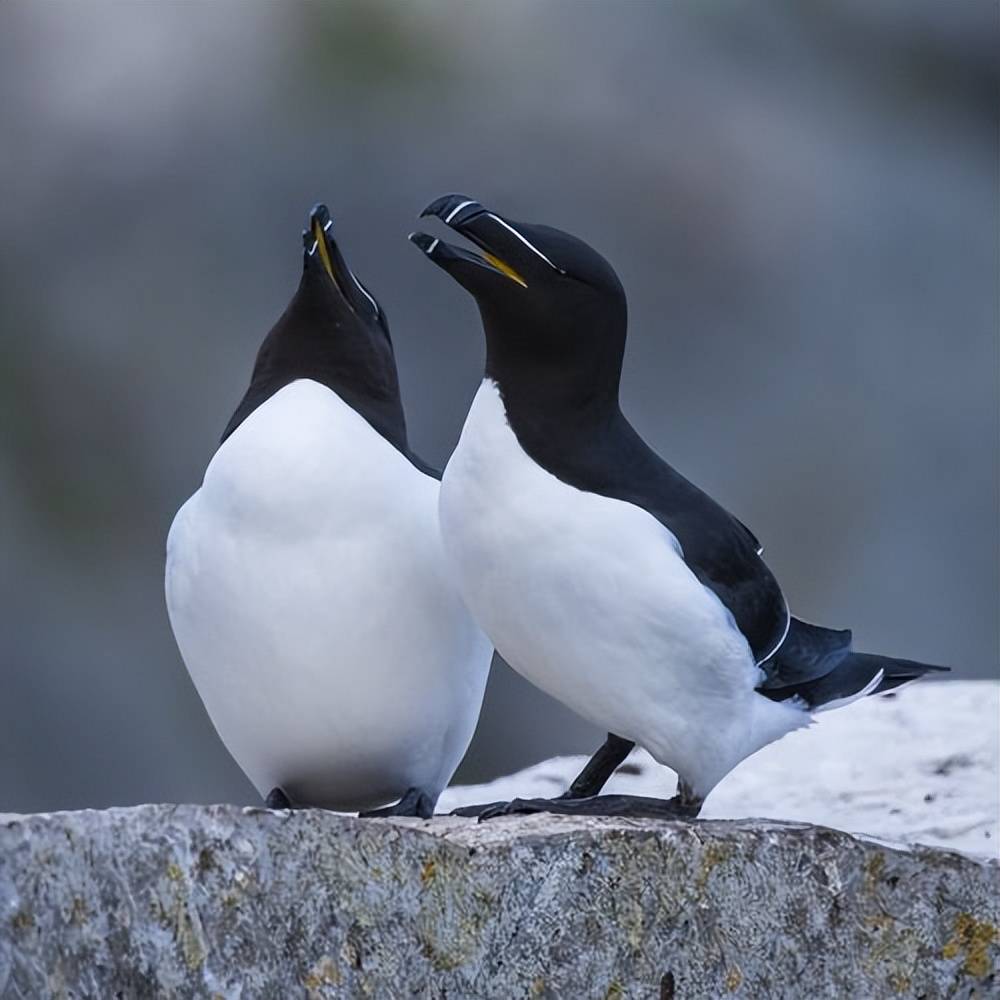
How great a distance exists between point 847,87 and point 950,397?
1.08 meters

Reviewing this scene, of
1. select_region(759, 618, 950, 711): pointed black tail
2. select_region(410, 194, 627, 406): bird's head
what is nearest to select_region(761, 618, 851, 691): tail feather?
select_region(759, 618, 950, 711): pointed black tail

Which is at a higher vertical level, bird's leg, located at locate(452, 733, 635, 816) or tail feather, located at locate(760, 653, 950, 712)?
tail feather, located at locate(760, 653, 950, 712)

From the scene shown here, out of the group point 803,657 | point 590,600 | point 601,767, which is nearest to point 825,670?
point 803,657

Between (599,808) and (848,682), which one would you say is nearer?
(599,808)

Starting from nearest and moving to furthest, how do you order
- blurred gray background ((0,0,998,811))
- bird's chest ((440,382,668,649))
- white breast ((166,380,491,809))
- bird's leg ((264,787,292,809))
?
bird's chest ((440,382,668,649)) < white breast ((166,380,491,809)) < bird's leg ((264,787,292,809)) < blurred gray background ((0,0,998,811))

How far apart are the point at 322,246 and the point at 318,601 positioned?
445mm

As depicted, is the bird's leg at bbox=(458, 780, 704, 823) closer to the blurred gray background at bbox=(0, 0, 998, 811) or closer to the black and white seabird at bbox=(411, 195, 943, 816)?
the black and white seabird at bbox=(411, 195, 943, 816)

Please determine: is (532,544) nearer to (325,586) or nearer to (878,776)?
(325,586)

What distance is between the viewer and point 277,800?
7.06ft

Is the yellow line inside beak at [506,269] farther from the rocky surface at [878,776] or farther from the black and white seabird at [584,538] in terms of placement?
the rocky surface at [878,776]

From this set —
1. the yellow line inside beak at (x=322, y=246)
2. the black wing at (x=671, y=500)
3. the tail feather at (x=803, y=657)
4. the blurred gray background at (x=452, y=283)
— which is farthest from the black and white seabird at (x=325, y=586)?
the blurred gray background at (x=452, y=283)

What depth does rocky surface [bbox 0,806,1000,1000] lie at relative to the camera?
1622mm

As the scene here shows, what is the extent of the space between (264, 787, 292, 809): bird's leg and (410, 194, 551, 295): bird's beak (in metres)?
0.68

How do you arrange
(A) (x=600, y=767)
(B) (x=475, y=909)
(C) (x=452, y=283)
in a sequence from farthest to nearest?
1. (C) (x=452, y=283)
2. (A) (x=600, y=767)
3. (B) (x=475, y=909)
